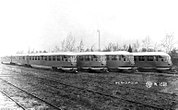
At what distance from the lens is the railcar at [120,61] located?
97.9 ft

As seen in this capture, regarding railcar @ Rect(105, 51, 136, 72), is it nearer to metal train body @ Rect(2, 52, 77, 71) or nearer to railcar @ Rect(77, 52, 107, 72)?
railcar @ Rect(77, 52, 107, 72)

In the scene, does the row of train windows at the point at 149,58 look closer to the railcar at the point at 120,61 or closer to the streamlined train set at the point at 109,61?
the streamlined train set at the point at 109,61

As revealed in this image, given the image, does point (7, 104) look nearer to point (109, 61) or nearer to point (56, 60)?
point (56, 60)

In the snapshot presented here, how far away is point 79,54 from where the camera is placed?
31.2 metres

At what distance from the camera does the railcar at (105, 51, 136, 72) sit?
2984cm

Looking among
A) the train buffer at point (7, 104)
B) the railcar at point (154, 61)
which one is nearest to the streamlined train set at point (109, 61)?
the railcar at point (154, 61)

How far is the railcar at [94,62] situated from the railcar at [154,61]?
5.37 meters

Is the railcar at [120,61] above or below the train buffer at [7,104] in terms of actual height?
above

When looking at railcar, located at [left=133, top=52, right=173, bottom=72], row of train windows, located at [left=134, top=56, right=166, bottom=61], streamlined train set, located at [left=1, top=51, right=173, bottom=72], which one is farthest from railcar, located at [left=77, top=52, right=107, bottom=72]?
railcar, located at [left=133, top=52, right=173, bottom=72]

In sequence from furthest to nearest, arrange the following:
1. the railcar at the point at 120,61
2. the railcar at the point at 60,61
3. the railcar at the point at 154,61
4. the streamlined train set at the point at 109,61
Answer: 1. the railcar at the point at 120,61
2. the railcar at the point at 154,61
3. the streamlined train set at the point at 109,61
4. the railcar at the point at 60,61

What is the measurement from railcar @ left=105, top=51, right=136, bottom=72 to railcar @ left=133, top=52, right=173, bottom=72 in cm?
183

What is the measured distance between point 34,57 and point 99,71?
13.2 m

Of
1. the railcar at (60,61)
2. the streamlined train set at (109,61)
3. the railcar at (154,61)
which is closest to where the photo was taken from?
the railcar at (60,61)

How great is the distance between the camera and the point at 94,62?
29312 millimetres
